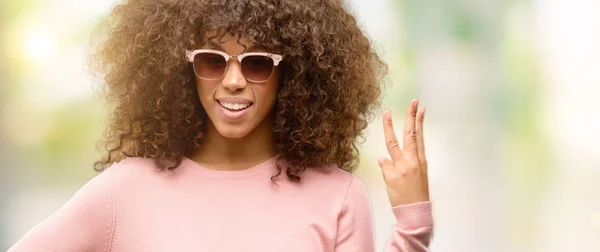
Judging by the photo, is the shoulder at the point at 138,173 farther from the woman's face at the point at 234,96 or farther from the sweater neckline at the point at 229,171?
the woman's face at the point at 234,96

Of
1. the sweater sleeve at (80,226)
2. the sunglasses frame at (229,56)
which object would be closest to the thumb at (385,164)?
the sunglasses frame at (229,56)

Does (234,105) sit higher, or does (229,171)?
(234,105)

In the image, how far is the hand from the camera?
155cm

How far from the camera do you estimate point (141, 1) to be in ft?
5.55

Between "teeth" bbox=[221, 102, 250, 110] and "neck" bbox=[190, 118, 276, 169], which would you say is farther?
"neck" bbox=[190, 118, 276, 169]

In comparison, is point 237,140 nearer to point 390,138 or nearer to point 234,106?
point 234,106

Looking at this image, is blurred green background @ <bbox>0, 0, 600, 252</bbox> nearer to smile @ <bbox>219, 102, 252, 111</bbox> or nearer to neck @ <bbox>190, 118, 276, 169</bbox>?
neck @ <bbox>190, 118, 276, 169</bbox>

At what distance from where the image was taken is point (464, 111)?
8.91ft

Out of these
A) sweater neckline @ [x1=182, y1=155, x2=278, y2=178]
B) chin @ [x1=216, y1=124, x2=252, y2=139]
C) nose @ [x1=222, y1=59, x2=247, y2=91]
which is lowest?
sweater neckline @ [x1=182, y1=155, x2=278, y2=178]

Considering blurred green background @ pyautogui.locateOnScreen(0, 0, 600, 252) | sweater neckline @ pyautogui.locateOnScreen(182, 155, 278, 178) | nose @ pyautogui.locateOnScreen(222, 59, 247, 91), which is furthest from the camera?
blurred green background @ pyautogui.locateOnScreen(0, 0, 600, 252)

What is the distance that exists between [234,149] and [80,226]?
11.6 inches

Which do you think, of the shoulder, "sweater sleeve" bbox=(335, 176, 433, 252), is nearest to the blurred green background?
"sweater sleeve" bbox=(335, 176, 433, 252)

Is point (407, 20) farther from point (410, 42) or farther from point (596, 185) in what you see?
point (596, 185)

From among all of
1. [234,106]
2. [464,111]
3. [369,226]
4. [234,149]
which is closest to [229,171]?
[234,149]
